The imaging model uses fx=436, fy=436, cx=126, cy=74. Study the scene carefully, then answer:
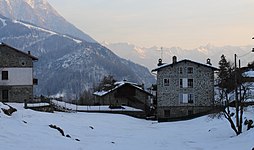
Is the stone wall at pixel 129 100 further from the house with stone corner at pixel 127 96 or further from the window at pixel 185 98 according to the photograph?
the window at pixel 185 98

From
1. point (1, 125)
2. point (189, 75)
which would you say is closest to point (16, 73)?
point (189, 75)

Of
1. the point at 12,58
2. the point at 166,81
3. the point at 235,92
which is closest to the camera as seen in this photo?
the point at 235,92

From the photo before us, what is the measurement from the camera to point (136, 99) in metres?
80.5

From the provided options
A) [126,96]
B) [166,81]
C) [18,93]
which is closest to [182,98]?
[166,81]

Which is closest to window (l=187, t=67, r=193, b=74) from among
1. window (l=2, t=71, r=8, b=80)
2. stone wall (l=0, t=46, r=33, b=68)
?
stone wall (l=0, t=46, r=33, b=68)

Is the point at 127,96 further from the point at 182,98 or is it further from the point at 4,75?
the point at 4,75

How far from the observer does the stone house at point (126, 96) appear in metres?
79.9

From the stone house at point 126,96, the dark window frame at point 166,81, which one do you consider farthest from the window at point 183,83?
the stone house at point 126,96

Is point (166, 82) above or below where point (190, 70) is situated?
below

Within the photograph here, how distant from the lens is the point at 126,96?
8038cm

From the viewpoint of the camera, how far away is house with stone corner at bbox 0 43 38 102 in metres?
60.7

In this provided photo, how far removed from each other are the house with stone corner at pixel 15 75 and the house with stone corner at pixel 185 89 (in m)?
20.1

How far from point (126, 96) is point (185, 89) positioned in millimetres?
14568

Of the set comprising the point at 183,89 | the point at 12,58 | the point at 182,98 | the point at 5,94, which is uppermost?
the point at 12,58
